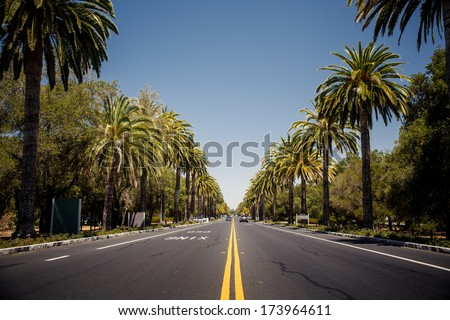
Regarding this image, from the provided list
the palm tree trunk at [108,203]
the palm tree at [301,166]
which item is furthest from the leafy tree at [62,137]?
the palm tree at [301,166]

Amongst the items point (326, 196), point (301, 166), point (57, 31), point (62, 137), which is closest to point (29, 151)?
point (57, 31)

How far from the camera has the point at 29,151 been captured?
1622cm

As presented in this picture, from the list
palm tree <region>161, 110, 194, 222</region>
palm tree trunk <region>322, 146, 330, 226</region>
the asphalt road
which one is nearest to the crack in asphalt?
the asphalt road

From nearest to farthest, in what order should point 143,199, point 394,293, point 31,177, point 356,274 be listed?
1. point 394,293
2. point 356,274
3. point 31,177
4. point 143,199

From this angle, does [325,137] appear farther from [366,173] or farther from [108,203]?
[108,203]

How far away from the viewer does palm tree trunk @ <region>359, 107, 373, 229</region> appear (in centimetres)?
2409

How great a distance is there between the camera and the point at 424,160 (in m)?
21.1

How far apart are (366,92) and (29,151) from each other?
21.2 m

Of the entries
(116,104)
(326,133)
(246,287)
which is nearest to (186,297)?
(246,287)

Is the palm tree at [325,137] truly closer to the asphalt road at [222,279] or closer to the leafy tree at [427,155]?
the leafy tree at [427,155]

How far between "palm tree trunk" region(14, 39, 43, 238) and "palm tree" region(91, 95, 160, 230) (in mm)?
7445

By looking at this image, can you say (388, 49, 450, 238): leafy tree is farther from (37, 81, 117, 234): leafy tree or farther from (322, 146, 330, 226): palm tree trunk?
(37, 81, 117, 234): leafy tree
